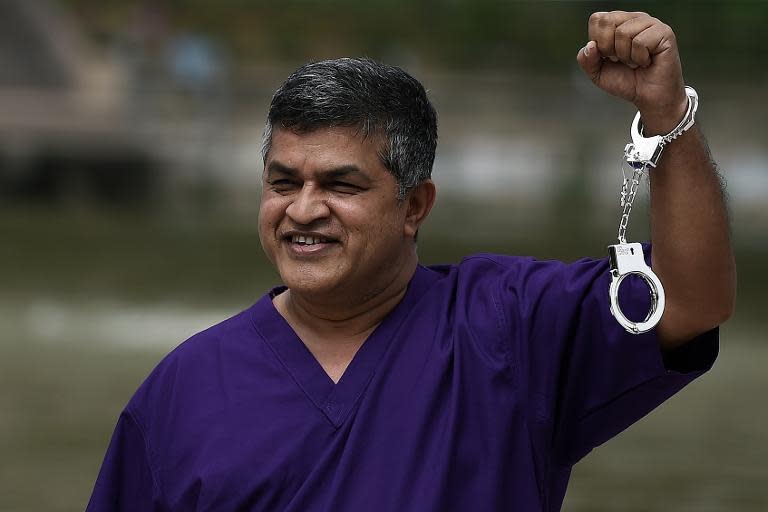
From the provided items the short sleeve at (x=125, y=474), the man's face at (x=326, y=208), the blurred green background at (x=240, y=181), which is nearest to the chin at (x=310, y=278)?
the man's face at (x=326, y=208)

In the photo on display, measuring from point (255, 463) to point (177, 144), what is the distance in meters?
13.6

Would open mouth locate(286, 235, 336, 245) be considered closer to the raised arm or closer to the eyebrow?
the eyebrow

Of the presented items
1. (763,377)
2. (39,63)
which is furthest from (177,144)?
(763,377)

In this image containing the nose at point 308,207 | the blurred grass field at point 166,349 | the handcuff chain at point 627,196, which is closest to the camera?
the handcuff chain at point 627,196

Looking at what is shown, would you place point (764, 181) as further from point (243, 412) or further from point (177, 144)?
point (243, 412)

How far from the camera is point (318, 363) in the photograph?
7.44 feet

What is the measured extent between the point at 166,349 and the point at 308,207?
541 centimetres

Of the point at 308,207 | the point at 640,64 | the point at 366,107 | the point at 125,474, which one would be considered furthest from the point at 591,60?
the point at 125,474

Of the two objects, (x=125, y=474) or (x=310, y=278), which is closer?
(x=310, y=278)

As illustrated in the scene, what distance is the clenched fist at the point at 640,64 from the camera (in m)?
1.91

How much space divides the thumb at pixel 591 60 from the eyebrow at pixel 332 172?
40cm

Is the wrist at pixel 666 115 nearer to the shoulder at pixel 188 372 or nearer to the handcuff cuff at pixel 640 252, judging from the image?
the handcuff cuff at pixel 640 252

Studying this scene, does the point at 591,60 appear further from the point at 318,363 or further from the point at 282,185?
the point at 318,363

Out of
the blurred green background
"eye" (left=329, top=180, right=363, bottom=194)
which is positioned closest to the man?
"eye" (left=329, top=180, right=363, bottom=194)
